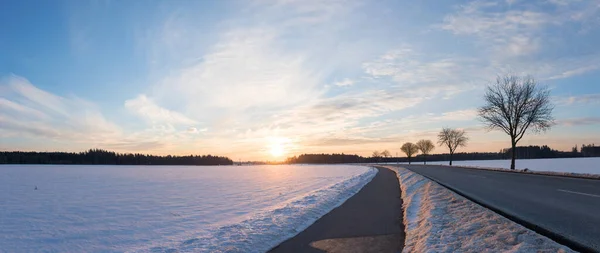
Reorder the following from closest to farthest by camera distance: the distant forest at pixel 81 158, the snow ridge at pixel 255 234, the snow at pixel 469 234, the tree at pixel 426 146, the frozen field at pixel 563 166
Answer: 1. the snow at pixel 469 234
2. the snow ridge at pixel 255 234
3. the frozen field at pixel 563 166
4. the tree at pixel 426 146
5. the distant forest at pixel 81 158

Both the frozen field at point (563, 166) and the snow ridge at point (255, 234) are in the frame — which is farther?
the frozen field at point (563, 166)

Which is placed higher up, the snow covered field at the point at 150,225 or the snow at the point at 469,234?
the snow at the point at 469,234

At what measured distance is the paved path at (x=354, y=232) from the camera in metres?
7.06

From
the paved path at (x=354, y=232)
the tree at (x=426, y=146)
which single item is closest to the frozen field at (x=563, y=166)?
the paved path at (x=354, y=232)

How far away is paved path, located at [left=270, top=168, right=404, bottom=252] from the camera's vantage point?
7.06m

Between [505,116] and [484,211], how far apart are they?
32.5 meters

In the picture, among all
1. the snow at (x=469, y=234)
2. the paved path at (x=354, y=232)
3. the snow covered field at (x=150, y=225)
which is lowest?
the snow covered field at (x=150, y=225)

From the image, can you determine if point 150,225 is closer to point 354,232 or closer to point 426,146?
point 354,232

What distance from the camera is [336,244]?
288 inches

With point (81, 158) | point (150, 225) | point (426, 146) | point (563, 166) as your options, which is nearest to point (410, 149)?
point (426, 146)

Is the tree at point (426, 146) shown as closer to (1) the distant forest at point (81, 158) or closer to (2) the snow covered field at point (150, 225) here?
(2) the snow covered field at point (150, 225)

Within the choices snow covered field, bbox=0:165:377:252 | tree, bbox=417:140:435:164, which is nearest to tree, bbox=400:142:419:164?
tree, bbox=417:140:435:164

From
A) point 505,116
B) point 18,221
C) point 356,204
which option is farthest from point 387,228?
point 505,116

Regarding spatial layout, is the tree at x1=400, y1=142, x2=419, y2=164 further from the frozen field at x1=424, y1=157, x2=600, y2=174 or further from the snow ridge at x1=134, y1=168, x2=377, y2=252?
the snow ridge at x1=134, y1=168, x2=377, y2=252
